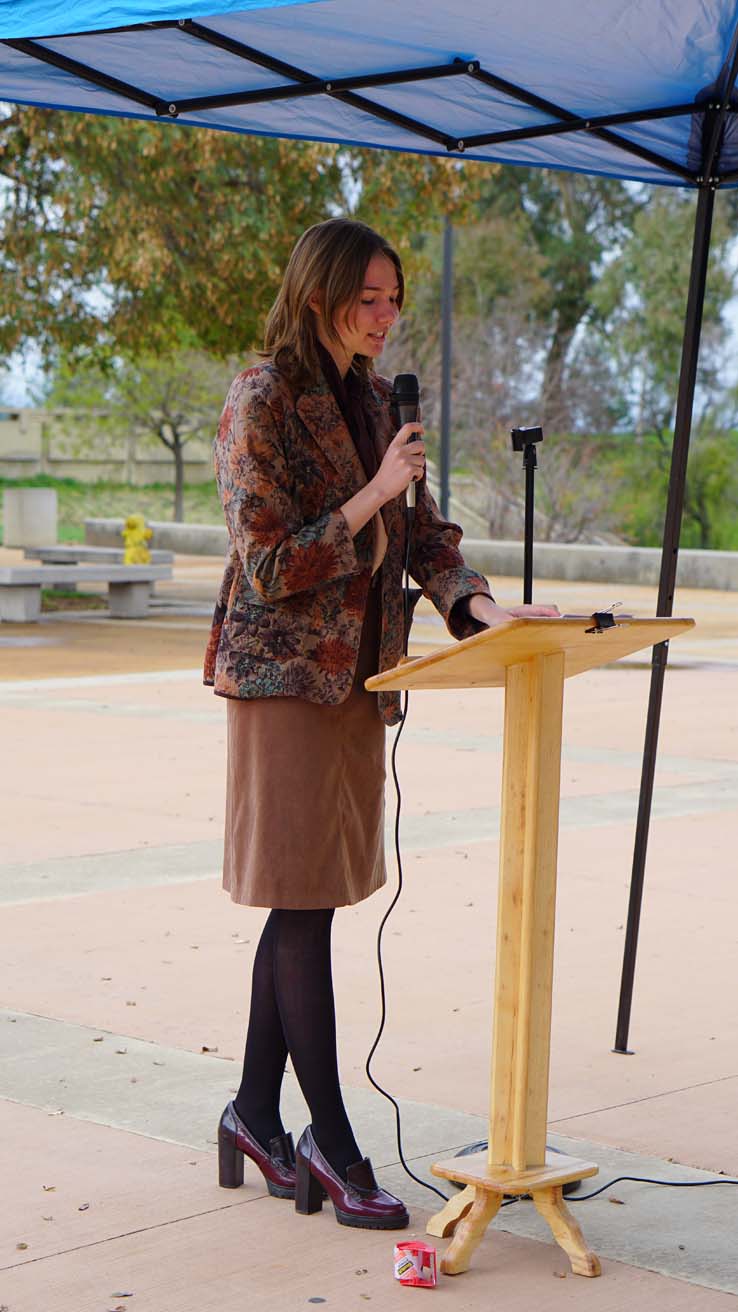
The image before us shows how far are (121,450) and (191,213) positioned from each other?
131 ft

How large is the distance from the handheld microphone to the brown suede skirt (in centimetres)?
42

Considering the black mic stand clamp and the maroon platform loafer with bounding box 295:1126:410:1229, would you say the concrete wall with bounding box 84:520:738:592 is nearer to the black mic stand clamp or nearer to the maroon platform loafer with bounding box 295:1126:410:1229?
the black mic stand clamp

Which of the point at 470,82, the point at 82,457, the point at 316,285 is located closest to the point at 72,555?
the point at 470,82

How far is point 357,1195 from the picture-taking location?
3.96 metres

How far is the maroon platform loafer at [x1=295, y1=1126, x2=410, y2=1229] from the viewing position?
3.95 metres

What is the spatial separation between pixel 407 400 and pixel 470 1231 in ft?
5.50

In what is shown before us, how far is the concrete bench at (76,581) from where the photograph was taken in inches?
872

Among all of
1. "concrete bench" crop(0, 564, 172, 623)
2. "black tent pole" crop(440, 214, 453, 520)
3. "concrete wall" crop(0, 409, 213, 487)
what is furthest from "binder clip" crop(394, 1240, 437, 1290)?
"concrete wall" crop(0, 409, 213, 487)

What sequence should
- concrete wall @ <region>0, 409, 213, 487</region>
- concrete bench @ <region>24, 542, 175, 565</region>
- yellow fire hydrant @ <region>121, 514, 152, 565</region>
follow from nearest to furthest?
yellow fire hydrant @ <region>121, 514, 152, 565</region>
concrete bench @ <region>24, 542, 175, 565</region>
concrete wall @ <region>0, 409, 213, 487</region>

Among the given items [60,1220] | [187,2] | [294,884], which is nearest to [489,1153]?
[294,884]

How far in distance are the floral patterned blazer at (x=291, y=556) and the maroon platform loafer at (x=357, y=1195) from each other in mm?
953

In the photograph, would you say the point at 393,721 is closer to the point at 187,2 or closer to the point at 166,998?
the point at 187,2

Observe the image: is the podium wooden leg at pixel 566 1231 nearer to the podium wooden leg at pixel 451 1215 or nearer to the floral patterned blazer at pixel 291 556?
the podium wooden leg at pixel 451 1215

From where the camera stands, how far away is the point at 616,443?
43.6 metres
